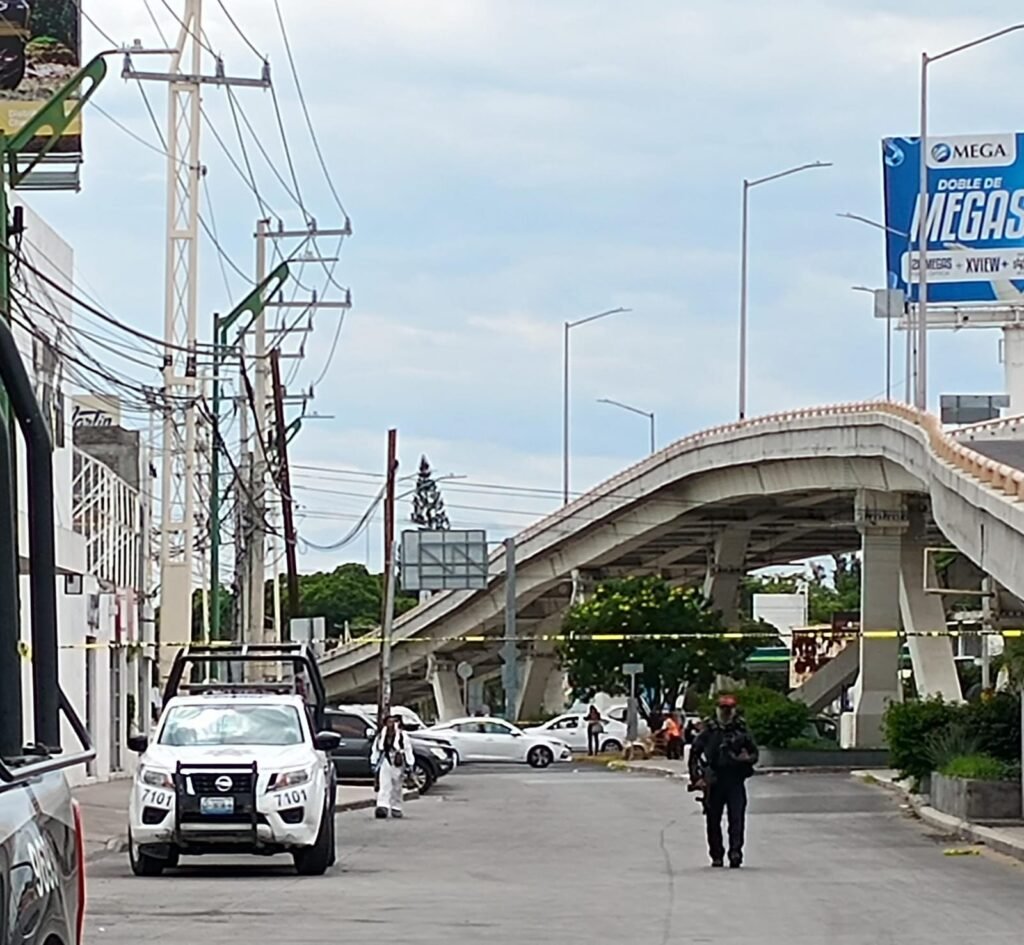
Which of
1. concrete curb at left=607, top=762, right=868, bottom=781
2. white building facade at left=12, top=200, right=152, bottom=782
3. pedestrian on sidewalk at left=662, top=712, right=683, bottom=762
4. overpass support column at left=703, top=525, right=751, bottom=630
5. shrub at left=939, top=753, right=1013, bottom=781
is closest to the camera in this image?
shrub at left=939, top=753, right=1013, bottom=781

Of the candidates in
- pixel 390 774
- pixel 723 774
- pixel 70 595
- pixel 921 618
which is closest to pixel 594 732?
pixel 921 618

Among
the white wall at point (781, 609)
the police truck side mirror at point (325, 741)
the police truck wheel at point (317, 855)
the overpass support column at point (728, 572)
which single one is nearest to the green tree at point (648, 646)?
the overpass support column at point (728, 572)

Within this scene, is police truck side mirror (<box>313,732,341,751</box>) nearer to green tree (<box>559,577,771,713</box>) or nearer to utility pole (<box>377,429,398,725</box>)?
utility pole (<box>377,429,398,725</box>)

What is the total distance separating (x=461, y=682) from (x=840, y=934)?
269ft

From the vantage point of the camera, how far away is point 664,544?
85.8 m

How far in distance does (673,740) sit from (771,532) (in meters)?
25.5

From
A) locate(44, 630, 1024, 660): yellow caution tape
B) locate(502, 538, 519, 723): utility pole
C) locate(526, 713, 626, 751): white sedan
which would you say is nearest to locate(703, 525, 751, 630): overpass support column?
locate(44, 630, 1024, 660): yellow caution tape

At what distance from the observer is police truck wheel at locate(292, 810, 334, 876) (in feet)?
70.5

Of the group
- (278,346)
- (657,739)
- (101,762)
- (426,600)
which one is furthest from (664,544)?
(101,762)

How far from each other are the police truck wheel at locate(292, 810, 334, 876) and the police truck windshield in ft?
3.04

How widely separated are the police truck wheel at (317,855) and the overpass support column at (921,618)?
1603 inches

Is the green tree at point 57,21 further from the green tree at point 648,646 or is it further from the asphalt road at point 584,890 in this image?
the green tree at point 648,646

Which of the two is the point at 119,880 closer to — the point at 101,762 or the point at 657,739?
the point at 101,762

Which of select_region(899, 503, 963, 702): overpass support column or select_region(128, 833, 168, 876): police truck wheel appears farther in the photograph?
select_region(899, 503, 963, 702): overpass support column
